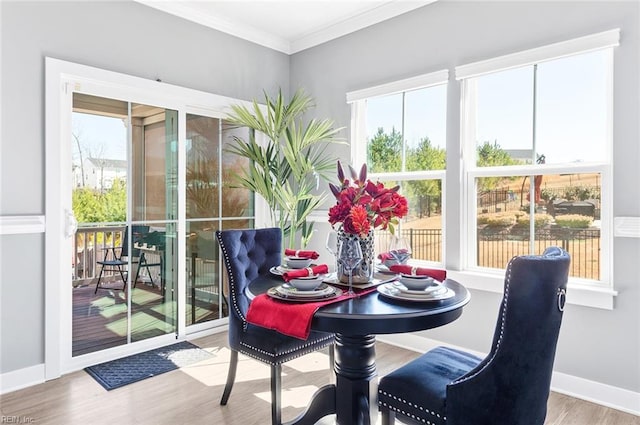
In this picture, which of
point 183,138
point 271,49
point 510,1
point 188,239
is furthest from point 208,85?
point 510,1

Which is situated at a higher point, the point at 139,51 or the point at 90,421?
the point at 139,51

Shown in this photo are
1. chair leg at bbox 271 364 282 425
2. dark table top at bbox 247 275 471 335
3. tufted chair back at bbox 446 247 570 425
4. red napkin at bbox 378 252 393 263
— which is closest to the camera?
tufted chair back at bbox 446 247 570 425

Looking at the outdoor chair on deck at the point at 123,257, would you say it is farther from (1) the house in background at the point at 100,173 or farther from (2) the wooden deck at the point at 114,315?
(1) the house in background at the point at 100,173

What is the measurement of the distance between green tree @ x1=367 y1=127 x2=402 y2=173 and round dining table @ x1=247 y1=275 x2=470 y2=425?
1787 mm

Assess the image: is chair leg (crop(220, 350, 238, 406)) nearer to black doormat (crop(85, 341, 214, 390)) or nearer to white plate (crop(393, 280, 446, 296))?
black doormat (crop(85, 341, 214, 390))

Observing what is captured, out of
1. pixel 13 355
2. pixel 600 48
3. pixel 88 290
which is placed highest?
pixel 600 48

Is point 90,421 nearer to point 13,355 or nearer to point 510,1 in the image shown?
point 13,355

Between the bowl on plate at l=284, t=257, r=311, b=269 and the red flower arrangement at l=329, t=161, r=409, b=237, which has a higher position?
the red flower arrangement at l=329, t=161, r=409, b=237

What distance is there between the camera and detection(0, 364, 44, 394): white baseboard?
8.42 ft

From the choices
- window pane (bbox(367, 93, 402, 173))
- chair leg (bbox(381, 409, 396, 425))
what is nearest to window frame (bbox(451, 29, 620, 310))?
window pane (bbox(367, 93, 402, 173))

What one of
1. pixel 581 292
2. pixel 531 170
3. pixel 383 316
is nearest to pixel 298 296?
pixel 383 316

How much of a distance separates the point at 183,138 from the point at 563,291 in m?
3.12

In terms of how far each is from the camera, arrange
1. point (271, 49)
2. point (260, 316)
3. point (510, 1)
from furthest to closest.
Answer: point (271, 49)
point (510, 1)
point (260, 316)

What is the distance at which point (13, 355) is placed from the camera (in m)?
2.61
